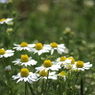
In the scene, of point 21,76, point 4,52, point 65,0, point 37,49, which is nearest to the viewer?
point 21,76

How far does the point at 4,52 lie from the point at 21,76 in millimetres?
291

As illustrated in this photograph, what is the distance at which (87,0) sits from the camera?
5258mm

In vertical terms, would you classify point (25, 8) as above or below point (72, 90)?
above

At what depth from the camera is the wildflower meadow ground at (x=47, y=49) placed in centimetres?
195

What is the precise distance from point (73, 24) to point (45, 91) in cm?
309

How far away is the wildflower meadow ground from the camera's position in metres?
1.95

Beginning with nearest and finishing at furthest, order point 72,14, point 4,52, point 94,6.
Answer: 1. point 4,52
2. point 94,6
3. point 72,14

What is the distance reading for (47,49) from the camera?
7.22 feet

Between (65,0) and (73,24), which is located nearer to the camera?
(73,24)

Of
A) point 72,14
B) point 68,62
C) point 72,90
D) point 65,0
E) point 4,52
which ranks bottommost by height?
point 72,90

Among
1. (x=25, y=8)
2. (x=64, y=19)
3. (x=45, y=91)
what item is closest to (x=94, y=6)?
(x=64, y=19)

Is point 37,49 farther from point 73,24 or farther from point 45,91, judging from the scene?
point 73,24

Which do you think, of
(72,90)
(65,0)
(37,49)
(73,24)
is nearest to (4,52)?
(37,49)

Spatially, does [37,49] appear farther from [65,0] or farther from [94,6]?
[65,0]
